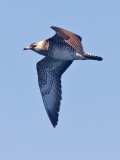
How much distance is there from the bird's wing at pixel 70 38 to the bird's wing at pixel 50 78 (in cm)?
254

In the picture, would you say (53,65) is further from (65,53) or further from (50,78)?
(65,53)

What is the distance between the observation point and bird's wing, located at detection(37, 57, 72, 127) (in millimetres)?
19938

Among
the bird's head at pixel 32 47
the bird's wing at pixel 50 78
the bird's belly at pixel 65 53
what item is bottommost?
the bird's wing at pixel 50 78

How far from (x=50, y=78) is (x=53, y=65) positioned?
0.55 metres

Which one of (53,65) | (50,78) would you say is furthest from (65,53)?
(50,78)

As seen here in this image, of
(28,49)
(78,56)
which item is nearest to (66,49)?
(78,56)

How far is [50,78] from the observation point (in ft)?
66.1

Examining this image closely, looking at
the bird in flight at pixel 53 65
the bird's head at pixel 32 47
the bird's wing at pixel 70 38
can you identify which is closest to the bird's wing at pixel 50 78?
the bird in flight at pixel 53 65

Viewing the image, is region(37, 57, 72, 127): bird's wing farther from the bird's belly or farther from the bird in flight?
the bird's belly

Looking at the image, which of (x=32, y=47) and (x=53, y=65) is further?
(x=53, y=65)

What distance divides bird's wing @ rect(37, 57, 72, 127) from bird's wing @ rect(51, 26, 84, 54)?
2.54 metres

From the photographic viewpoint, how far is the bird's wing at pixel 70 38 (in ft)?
54.0

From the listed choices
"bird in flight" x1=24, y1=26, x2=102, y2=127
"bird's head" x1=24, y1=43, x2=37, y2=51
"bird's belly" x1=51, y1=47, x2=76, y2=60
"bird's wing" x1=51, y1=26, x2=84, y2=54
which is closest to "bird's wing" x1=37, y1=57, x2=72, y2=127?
"bird in flight" x1=24, y1=26, x2=102, y2=127

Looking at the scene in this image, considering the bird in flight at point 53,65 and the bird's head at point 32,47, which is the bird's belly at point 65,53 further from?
the bird's head at point 32,47
